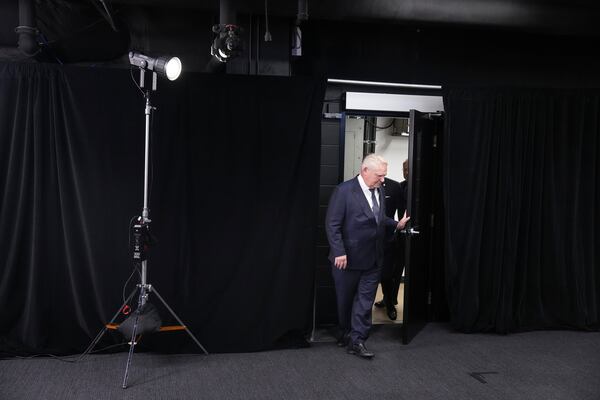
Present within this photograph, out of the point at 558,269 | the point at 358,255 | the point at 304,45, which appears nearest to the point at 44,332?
the point at 358,255

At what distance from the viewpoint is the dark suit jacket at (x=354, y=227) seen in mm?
4047

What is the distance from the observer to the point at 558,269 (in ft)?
15.7

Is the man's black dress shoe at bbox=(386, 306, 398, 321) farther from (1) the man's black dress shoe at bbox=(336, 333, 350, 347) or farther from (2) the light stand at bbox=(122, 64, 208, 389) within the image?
(2) the light stand at bbox=(122, 64, 208, 389)

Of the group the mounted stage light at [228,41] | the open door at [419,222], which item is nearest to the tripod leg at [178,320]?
the open door at [419,222]

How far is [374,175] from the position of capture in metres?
4.04

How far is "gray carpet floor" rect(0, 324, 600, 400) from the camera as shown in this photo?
11.0 feet

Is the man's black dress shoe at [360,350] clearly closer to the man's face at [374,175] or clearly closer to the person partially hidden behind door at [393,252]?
the person partially hidden behind door at [393,252]

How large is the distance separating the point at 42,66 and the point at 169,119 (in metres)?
0.97

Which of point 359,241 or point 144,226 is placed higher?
point 144,226

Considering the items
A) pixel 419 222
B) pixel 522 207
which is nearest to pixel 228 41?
pixel 419 222

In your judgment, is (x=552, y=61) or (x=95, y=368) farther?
(x=552, y=61)

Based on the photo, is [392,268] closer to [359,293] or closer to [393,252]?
[393,252]

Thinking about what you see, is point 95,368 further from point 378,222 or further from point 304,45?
point 304,45

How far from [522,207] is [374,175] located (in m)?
1.62
